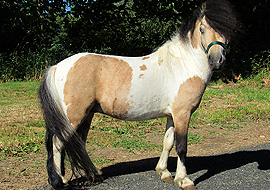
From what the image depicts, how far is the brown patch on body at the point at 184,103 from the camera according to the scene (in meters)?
3.29

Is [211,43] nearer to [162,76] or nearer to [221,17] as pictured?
[221,17]

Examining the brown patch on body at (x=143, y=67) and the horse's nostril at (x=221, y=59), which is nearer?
the horse's nostril at (x=221, y=59)

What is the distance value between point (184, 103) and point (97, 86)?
3.30ft

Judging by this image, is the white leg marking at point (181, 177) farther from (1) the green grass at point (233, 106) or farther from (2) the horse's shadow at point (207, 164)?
(1) the green grass at point (233, 106)

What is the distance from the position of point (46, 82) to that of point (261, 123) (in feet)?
17.2

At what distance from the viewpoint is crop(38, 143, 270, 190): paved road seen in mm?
3449

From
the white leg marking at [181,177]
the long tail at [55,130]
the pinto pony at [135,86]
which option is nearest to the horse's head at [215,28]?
the pinto pony at [135,86]

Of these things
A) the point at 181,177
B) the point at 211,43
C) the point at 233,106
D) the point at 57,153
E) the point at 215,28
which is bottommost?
the point at 233,106

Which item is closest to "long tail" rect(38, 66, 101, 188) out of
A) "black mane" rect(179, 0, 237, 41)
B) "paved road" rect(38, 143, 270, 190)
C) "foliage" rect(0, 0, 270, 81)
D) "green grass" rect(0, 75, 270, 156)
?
"paved road" rect(38, 143, 270, 190)

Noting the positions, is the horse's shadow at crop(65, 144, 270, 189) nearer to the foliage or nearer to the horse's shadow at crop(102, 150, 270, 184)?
the horse's shadow at crop(102, 150, 270, 184)

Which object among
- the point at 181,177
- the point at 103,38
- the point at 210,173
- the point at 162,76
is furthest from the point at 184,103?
the point at 103,38

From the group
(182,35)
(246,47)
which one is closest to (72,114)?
(182,35)

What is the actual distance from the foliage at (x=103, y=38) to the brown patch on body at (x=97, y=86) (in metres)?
6.14

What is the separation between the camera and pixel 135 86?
3.25 meters
